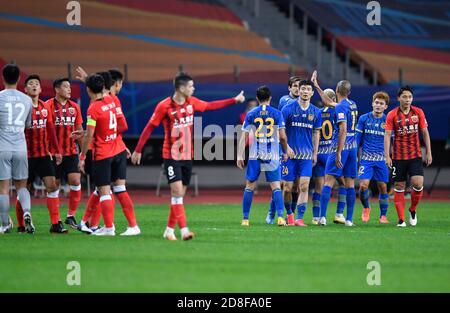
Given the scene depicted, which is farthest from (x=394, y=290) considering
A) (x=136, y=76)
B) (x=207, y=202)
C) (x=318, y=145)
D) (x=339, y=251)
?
(x=136, y=76)

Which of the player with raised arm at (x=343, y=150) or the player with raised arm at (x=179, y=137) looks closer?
the player with raised arm at (x=179, y=137)

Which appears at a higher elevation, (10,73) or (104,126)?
(10,73)

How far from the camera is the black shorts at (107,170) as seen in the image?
46.3ft

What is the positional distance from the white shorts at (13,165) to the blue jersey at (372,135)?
664cm

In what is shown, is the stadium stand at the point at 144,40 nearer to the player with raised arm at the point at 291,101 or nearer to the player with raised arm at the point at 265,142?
the player with raised arm at the point at 291,101

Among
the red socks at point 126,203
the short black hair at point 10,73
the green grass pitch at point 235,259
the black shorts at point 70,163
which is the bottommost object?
the green grass pitch at point 235,259

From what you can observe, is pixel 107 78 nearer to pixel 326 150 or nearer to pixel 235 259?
pixel 235 259

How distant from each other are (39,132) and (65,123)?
89 cm

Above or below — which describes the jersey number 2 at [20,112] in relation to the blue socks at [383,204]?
above

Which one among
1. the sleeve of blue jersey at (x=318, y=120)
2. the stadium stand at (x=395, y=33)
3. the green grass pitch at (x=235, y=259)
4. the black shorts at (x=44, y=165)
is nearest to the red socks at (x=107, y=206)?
the green grass pitch at (x=235, y=259)

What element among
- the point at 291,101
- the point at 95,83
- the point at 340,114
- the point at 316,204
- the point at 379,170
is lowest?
the point at 316,204

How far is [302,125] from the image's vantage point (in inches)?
674

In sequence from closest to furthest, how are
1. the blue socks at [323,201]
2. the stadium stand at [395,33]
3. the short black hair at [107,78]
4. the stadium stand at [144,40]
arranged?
1. the short black hair at [107,78]
2. the blue socks at [323,201]
3. the stadium stand at [144,40]
4. the stadium stand at [395,33]

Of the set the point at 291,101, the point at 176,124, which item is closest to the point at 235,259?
the point at 176,124
